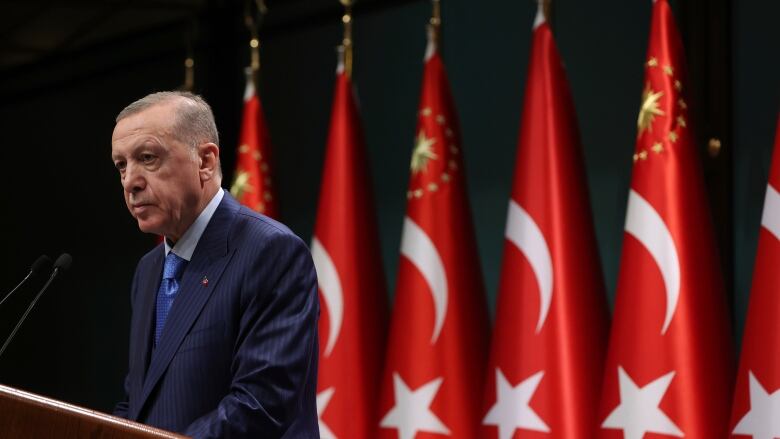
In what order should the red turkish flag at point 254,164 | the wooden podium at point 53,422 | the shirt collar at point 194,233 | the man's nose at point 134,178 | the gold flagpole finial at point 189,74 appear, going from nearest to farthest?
the wooden podium at point 53,422, the man's nose at point 134,178, the shirt collar at point 194,233, the red turkish flag at point 254,164, the gold flagpole finial at point 189,74

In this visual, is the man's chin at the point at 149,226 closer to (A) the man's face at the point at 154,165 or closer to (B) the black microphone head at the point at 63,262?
(A) the man's face at the point at 154,165

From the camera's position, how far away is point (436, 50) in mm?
3529

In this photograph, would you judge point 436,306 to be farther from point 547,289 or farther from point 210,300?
point 210,300

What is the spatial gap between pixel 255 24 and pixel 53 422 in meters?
3.41

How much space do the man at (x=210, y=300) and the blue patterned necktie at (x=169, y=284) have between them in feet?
0.08

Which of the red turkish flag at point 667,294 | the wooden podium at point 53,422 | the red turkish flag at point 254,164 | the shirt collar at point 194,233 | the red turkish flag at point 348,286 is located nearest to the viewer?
the wooden podium at point 53,422

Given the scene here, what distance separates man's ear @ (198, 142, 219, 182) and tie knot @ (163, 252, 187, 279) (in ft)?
0.53

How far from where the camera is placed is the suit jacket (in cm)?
170

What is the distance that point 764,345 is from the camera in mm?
2641

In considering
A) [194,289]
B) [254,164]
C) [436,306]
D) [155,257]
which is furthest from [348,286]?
[194,289]

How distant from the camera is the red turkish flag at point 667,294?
2.80 m

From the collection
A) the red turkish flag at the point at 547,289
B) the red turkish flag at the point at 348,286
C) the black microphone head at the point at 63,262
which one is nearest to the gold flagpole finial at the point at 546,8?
the red turkish flag at the point at 547,289

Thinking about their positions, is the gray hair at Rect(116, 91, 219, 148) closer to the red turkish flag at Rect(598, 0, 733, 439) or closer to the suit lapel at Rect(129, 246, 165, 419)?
the suit lapel at Rect(129, 246, 165, 419)

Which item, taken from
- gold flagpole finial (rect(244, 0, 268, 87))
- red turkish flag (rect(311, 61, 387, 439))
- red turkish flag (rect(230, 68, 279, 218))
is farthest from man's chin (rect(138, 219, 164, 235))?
gold flagpole finial (rect(244, 0, 268, 87))
